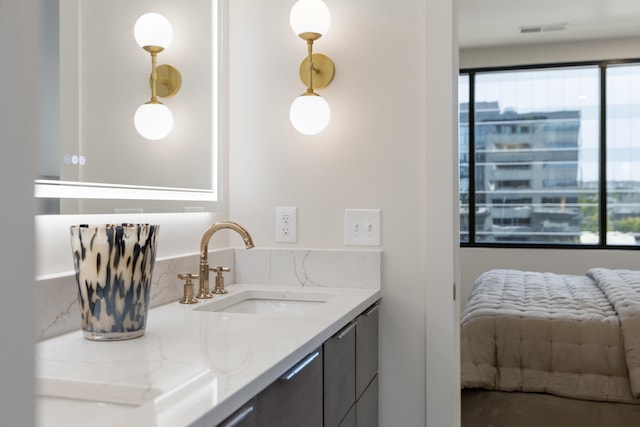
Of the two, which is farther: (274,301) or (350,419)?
(274,301)

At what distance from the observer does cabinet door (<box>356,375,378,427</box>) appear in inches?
66.4

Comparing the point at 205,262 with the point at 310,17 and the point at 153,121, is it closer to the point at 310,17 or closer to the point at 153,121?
the point at 153,121

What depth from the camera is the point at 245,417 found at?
0.92 metres

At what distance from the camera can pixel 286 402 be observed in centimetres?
112

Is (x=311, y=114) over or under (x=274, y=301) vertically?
over

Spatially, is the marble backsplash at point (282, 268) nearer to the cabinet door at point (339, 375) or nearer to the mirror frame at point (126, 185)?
the mirror frame at point (126, 185)

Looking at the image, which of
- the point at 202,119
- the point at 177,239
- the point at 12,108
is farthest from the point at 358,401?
the point at 12,108

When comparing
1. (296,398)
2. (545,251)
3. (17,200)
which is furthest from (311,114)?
(545,251)

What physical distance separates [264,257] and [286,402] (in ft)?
3.18

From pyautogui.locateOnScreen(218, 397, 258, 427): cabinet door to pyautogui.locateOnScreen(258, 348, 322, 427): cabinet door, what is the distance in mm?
19

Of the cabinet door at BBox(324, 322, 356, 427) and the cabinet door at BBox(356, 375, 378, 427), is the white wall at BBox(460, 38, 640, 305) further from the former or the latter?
the cabinet door at BBox(324, 322, 356, 427)

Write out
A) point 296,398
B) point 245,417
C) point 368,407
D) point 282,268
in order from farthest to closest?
point 282,268
point 368,407
point 296,398
point 245,417

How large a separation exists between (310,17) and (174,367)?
124 cm

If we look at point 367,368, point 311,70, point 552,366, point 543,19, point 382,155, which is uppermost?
point 543,19
